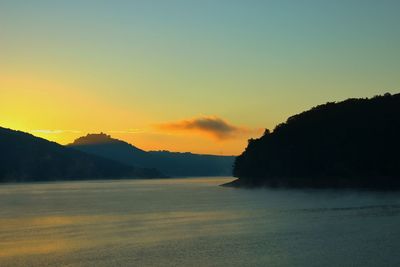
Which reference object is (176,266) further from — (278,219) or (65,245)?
(278,219)

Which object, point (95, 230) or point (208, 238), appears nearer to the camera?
point (208, 238)

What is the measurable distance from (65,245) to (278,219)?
40929mm

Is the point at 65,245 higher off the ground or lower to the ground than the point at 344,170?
lower

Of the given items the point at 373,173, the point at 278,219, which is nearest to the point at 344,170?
the point at 373,173

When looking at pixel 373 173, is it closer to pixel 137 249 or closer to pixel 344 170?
pixel 344 170

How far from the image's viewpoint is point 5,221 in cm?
10000

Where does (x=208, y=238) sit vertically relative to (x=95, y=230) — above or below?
below

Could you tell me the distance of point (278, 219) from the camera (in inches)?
3679

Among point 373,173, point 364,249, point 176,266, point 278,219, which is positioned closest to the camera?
point 176,266

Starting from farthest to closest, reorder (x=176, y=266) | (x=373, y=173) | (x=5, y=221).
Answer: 1. (x=373, y=173)
2. (x=5, y=221)
3. (x=176, y=266)

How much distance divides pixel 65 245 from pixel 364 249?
35.0 meters

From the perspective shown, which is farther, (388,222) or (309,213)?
(309,213)

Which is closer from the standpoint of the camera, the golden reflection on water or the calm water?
the calm water

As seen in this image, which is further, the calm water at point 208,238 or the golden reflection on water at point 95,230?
the golden reflection on water at point 95,230
